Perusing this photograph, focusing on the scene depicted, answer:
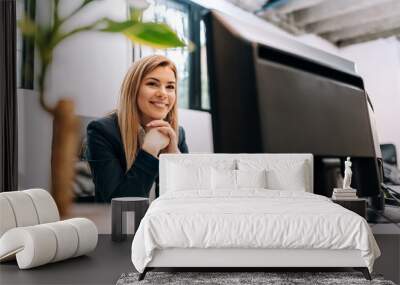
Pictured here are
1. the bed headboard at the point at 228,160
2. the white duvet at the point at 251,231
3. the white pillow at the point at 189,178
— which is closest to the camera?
the white duvet at the point at 251,231

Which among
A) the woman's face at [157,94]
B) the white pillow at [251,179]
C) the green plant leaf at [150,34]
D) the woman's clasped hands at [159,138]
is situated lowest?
the white pillow at [251,179]

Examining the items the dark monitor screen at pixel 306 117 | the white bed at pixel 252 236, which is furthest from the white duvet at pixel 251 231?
the dark monitor screen at pixel 306 117

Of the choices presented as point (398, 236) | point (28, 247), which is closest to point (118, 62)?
point (28, 247)

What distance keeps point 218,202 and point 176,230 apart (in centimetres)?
45

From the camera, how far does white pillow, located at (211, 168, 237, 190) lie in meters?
4.16

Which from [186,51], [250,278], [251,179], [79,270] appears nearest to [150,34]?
[186,51]

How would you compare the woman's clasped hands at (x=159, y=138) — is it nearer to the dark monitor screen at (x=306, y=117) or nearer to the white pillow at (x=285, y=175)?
the white pillow at (x=285, y=175)

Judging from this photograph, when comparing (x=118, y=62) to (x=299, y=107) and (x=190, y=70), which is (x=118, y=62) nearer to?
(x=190, y=70)

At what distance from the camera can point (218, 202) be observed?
3.31m

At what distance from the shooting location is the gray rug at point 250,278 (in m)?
2.99

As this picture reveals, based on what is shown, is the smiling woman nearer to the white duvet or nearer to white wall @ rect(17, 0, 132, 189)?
white wall @ rect(17, 0, 132, 189)

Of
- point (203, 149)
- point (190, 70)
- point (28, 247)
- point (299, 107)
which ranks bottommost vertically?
point (28, 247)

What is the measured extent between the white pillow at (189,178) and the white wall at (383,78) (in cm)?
171

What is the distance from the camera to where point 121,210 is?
4289mm
